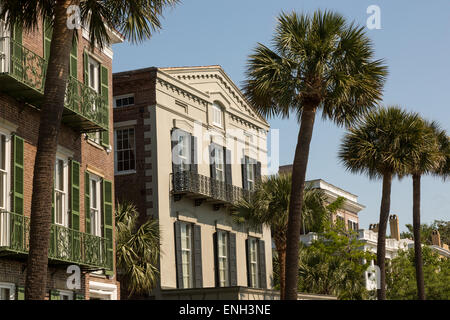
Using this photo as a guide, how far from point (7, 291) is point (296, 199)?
832 cm

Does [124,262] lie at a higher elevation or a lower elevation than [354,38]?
lower

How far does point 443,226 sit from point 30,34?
101522 millimetres

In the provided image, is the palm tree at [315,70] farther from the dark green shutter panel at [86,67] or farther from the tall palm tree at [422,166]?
the tall palm tree at [422,166]

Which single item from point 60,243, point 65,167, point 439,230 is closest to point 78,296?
point 60,243

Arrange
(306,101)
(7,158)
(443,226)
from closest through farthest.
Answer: (7,158) < (306,101) < (443,226)

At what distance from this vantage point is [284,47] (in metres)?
24.4

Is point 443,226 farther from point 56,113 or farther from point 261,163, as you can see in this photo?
point 56,113

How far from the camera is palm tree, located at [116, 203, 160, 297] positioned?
92.4ft

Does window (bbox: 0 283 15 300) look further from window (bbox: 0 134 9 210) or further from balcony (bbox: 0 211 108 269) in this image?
window (bbox: 0 134 9 210)

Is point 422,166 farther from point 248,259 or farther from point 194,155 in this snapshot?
point 194,155

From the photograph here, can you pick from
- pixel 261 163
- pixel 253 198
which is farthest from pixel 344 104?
pixel 261 163

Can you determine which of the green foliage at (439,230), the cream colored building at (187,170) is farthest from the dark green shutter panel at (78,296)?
the green foliage at (439,230)

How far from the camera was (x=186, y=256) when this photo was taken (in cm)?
3338

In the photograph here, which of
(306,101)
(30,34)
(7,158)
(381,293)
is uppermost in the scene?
(30,34)
